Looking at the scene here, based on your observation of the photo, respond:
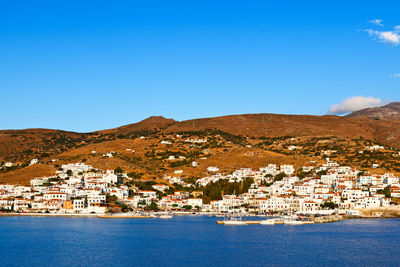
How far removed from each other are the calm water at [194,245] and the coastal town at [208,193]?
93.0 feet

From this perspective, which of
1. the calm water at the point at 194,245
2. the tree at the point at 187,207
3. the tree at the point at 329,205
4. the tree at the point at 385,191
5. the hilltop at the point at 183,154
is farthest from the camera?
the hilltop at the point at 183,154

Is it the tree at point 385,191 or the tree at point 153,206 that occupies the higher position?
the tree at point 385,191

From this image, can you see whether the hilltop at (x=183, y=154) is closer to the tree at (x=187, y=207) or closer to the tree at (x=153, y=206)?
the tree at (x=153, y=206)

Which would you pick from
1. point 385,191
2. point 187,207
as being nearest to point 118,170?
point 187,207

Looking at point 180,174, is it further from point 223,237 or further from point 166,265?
point 166,265

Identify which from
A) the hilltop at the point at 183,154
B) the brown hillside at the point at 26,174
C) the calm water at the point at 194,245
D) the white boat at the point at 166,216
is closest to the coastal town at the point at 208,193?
the brown hillside at the point at 26,174

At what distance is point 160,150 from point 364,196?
78814 millimetres

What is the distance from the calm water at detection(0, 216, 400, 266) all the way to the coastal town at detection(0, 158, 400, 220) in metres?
28.4

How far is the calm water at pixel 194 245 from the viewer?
4594 cm

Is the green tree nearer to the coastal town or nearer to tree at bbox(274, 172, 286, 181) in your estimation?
Result: the coastal town

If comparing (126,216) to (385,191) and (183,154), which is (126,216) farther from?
(183,154)

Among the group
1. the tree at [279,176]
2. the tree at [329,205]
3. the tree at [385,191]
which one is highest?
the tree at [279,176]

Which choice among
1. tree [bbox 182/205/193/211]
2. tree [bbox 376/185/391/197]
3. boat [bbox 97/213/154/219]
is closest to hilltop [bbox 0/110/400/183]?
tree [bbox 376/185/391/197]

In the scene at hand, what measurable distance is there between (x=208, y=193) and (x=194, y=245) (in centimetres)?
6374
